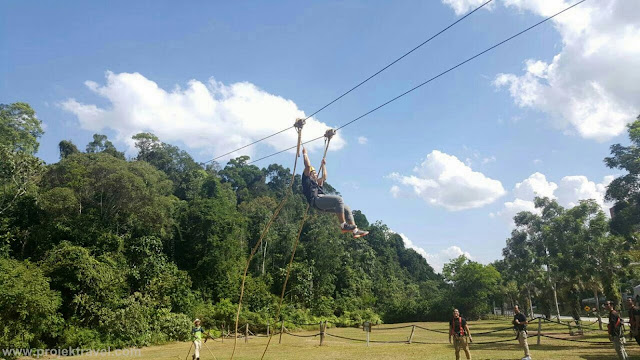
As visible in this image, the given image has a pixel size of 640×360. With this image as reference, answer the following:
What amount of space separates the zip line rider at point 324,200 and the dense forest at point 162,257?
13.5 metres

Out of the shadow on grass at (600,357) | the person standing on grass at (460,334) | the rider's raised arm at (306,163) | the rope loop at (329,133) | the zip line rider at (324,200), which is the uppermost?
the rope loop at (329,133)

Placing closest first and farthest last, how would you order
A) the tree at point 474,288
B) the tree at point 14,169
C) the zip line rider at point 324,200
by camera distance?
the zip line rider at point 324,200 → the tree at point 14,169 → the tree at point 474,288

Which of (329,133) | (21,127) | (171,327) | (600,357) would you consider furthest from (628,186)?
(21,127)

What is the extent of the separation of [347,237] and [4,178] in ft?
120

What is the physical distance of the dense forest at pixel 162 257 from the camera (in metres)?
17.9

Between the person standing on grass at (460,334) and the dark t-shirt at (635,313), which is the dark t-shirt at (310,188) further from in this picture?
the dark t-shirt at (635,313)

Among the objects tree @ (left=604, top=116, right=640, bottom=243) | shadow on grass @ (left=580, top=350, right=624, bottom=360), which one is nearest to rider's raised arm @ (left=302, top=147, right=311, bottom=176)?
shadow on grass @ (left=580, top=350, right=624, bottom=360)

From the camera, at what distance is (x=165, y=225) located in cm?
2755

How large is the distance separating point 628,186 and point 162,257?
25.0 m

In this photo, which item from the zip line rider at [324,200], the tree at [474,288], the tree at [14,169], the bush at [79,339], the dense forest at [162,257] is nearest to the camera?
the zip line rider at [324,200]

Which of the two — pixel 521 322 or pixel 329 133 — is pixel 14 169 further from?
pixel 521 322

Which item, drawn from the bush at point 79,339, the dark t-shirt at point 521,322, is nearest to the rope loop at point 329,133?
the dark t-shirt at point 521,322

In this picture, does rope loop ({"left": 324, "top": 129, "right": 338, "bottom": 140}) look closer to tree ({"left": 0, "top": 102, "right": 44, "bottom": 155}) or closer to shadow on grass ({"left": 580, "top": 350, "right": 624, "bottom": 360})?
shadow on grass ({"left": 580, "top": 350, "right": 624, "bottom": 360})

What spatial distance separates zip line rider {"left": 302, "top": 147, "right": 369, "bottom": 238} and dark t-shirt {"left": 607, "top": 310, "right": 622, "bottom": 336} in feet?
23.5
